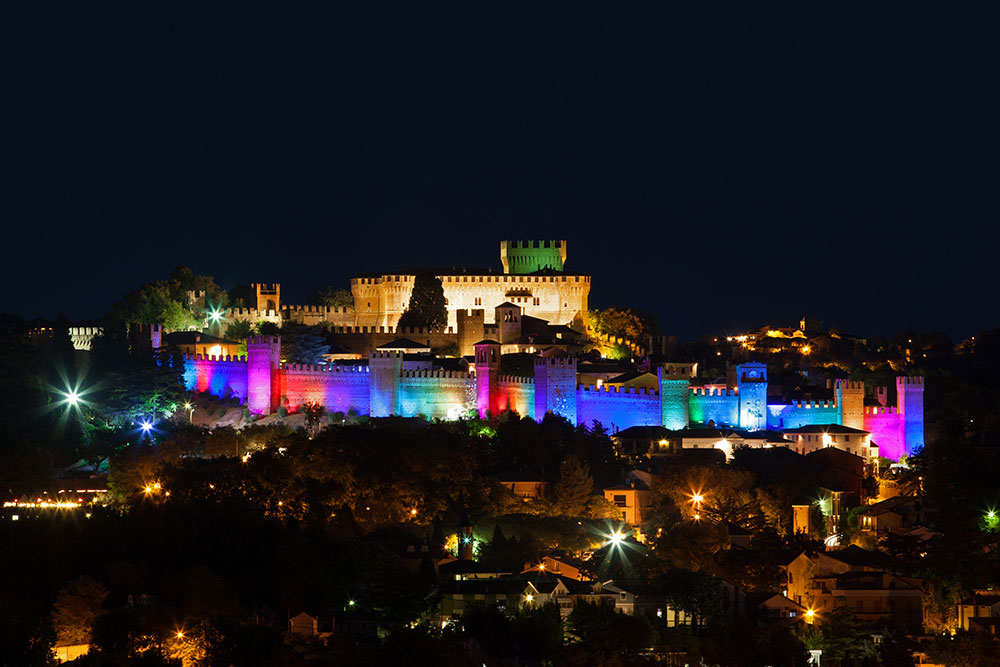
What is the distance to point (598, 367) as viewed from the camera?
54.9 metres

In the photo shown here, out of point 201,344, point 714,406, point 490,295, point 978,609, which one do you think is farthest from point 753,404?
point 201,344

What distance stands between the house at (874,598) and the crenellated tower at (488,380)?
12477 millimetres

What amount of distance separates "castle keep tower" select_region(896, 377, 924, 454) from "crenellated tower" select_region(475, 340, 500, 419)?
1056 cm

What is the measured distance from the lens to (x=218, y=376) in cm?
5550

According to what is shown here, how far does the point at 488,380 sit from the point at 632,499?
655cm

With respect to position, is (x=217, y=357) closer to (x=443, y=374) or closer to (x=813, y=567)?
(x=443, y=374)

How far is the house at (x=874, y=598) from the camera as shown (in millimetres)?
41094

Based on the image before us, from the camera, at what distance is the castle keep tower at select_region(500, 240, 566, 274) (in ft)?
226

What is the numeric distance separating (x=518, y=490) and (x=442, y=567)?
5.64 meters

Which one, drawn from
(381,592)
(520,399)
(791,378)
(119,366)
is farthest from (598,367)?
(381,592)

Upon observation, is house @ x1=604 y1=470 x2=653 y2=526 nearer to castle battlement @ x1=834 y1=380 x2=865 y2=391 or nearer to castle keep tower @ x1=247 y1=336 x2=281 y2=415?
castle battlement @ x1=834 y1=380 x2=865 y2=391

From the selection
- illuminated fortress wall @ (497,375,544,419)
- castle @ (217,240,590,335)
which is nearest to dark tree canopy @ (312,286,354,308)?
castle @ (217,240,590,335)

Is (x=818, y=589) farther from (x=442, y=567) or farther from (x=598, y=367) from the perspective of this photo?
(x=598, y=367)

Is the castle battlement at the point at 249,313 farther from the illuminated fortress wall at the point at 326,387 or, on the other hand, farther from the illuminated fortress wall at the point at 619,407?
the illuminated fortress wall at the point at 619,407
